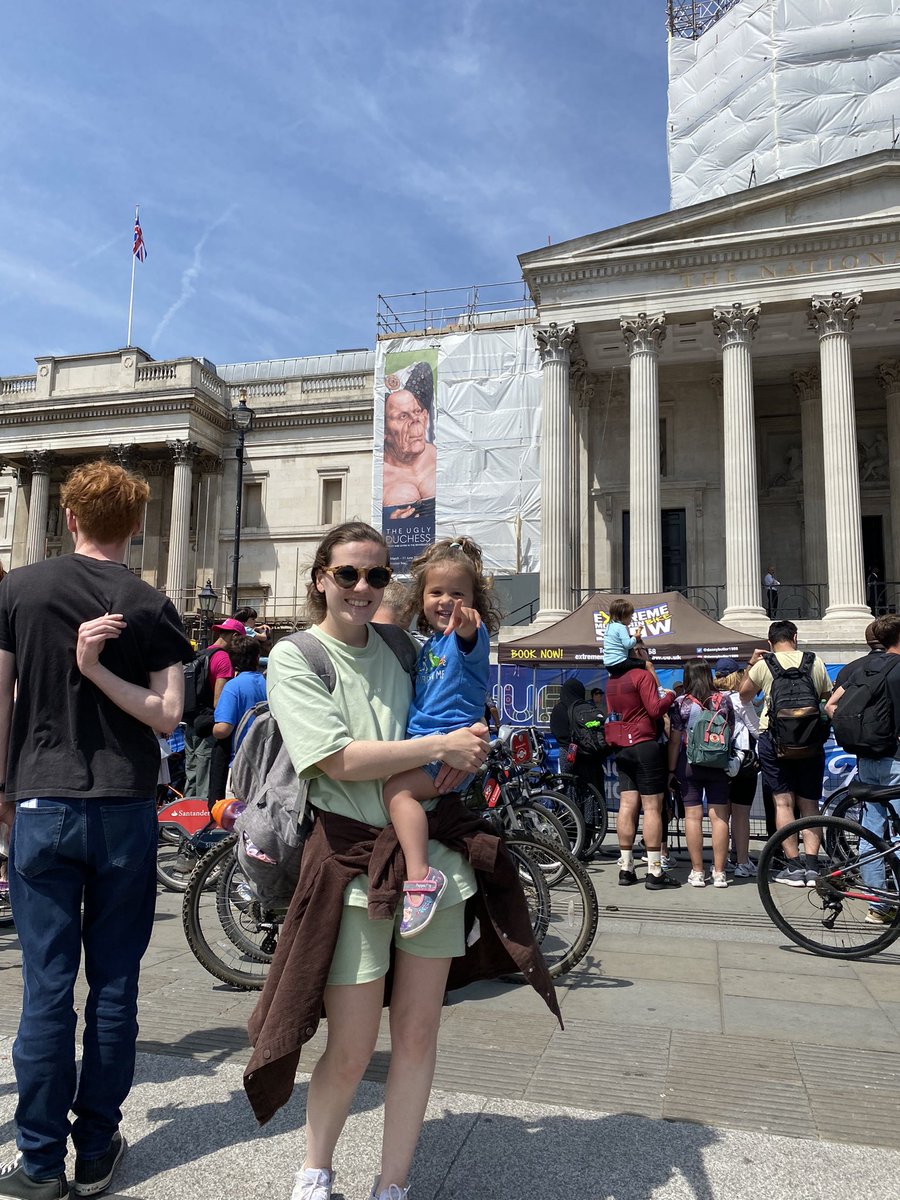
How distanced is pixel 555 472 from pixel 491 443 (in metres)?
4.81

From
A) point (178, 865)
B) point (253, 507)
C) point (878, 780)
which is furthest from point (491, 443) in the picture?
point (878, 780)

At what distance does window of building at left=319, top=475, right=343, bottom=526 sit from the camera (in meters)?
→ 36.0

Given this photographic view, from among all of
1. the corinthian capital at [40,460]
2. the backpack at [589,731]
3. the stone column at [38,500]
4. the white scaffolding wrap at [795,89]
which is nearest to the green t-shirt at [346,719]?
the backpack at [589,731]

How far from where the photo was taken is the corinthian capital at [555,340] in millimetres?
24609

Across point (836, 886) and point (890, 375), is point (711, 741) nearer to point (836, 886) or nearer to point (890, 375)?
point (836, 886)

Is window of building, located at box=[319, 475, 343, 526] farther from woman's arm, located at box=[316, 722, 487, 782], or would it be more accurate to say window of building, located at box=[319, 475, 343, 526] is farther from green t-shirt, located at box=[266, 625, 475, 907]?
woman's arm, located at box=[316, 722, 487, 782]

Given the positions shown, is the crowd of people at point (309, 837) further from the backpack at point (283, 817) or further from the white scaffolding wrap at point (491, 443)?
the white scaffolding wrap at point (491, 443)

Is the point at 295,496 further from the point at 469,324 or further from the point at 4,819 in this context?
the point at 4,819


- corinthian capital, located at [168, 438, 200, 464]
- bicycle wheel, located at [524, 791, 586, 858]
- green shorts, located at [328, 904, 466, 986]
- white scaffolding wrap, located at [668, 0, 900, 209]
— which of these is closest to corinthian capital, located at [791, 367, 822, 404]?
white scaffolding wrap, located at [668, 0, 900, 209]

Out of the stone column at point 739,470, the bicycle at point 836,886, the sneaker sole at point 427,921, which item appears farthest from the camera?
the stone column at point 739,470

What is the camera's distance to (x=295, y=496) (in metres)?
36.2

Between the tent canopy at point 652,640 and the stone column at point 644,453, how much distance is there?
7.59 metres

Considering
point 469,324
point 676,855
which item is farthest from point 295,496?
point 676,855

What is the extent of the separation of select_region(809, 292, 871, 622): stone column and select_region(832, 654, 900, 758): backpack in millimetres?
16590
